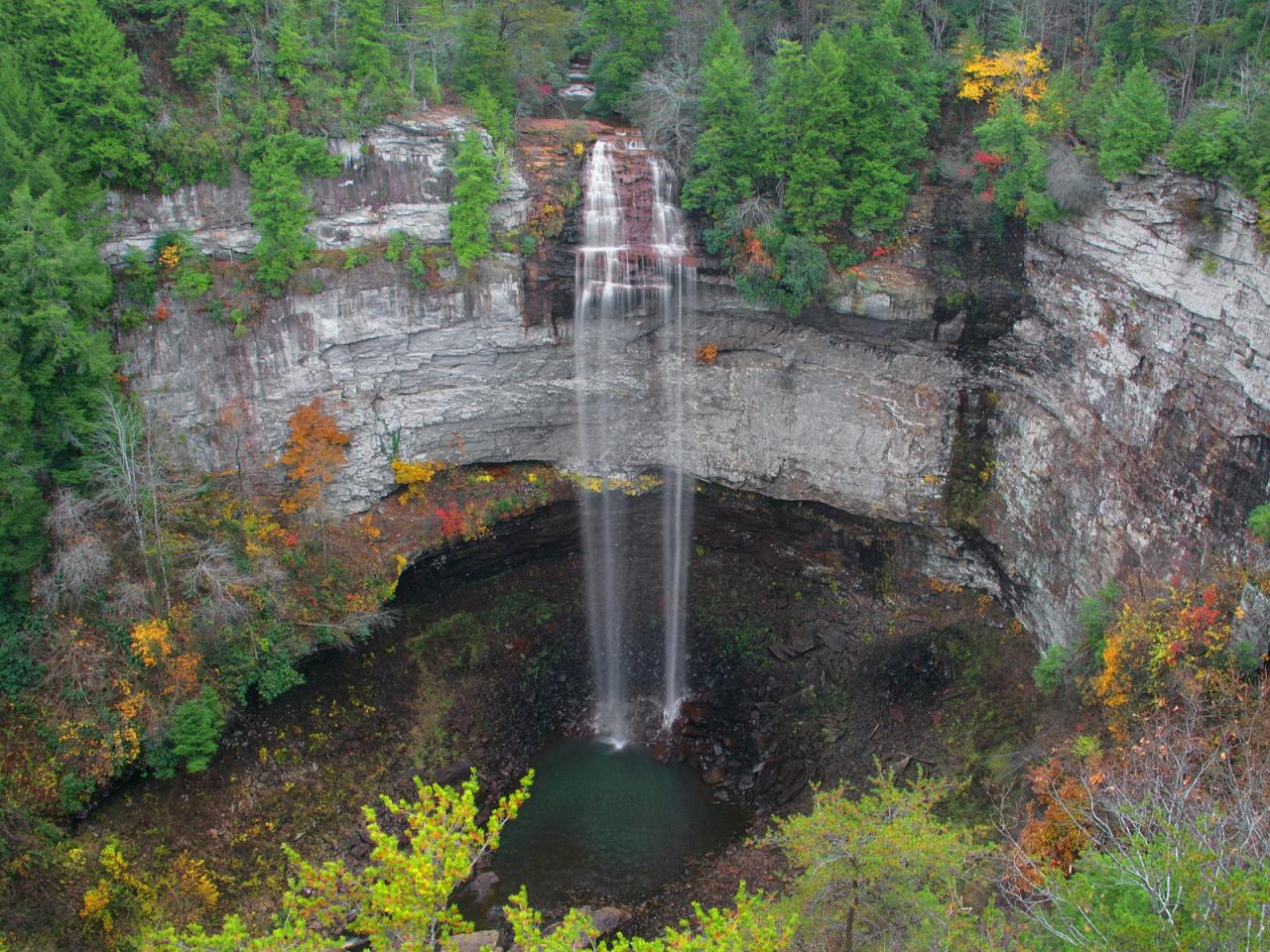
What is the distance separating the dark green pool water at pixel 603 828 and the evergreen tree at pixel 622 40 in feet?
60.1

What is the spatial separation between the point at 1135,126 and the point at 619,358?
12.9 metres

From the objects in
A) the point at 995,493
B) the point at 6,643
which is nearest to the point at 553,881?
the point at 6,643

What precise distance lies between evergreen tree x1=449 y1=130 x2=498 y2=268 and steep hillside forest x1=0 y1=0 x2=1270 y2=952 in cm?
9

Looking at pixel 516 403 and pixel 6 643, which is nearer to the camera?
pixel 6 643

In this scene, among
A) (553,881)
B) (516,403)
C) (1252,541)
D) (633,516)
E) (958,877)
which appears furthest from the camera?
(633,516)

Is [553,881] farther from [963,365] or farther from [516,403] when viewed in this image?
[963,365]

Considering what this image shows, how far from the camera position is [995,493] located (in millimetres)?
24062

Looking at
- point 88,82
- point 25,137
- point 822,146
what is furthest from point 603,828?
point 88,82

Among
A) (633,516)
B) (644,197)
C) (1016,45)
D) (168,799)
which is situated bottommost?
(168,799)

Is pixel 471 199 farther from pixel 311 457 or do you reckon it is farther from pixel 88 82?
pixel 88 82

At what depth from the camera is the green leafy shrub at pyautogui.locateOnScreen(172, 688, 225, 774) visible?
65.4 ft

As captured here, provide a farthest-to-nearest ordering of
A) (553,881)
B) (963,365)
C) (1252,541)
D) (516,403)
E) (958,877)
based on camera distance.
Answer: (516,403) → (963,365) → (553,881) → (1252,541) → (958,877)

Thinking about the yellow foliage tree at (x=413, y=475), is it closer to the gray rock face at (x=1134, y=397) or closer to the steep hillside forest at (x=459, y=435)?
the steep hillside forest at (x=459, y=435)

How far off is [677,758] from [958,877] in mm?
10252
